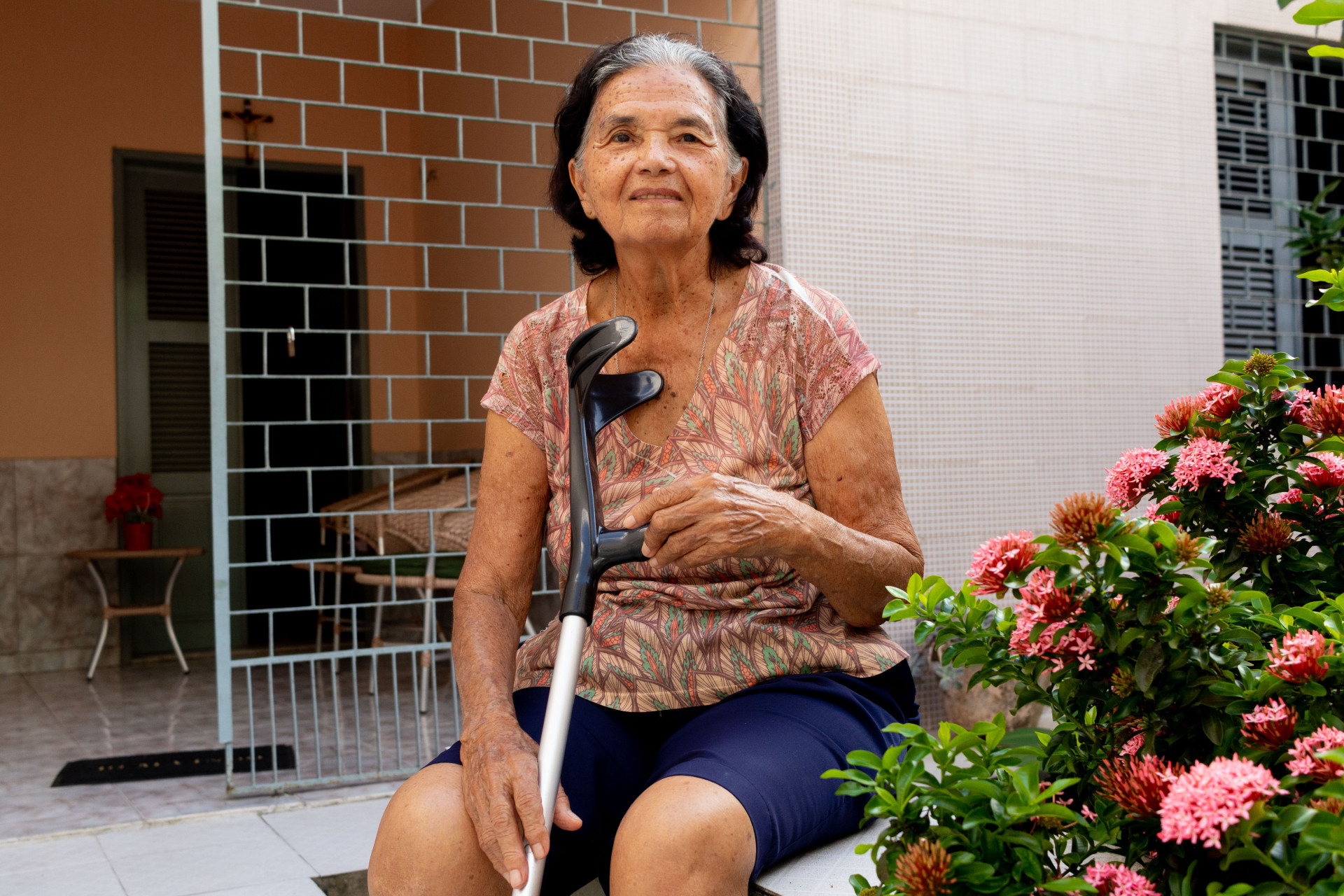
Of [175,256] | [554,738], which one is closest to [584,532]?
[554,738]

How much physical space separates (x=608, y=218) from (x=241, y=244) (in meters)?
5.36

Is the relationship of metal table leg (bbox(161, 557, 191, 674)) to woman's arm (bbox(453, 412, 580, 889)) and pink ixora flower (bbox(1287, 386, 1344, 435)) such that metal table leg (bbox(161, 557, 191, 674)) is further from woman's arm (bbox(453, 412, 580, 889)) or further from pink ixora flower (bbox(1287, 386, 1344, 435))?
pink ixora flower (bbox(1287, 386, 1344, 435))

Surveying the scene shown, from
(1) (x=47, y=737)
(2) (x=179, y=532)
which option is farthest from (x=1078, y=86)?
(2) (x=179, y=532)

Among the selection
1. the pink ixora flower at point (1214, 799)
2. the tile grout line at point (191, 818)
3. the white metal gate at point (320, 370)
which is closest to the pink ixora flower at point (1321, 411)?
the pink ixora flower at point (1214, 799)

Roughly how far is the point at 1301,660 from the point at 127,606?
19.4 feet

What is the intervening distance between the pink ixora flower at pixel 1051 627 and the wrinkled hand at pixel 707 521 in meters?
0.40

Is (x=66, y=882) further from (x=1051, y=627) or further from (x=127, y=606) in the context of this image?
(x=127, y=606)

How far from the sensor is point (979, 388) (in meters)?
3.64

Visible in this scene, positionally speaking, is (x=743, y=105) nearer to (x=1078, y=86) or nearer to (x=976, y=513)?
(x=976, y=513)

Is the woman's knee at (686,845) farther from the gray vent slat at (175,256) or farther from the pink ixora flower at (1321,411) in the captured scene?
the gray vent slat at (175,256)

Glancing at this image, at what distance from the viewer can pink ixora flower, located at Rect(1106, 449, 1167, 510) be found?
104 centimetres

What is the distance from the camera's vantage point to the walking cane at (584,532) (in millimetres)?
1142

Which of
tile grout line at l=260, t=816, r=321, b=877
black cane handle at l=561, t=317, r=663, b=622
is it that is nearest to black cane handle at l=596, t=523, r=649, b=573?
black cane handle at l=561, t=317, r=663, b=622

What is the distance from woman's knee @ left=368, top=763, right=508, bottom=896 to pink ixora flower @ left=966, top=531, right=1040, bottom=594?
661 millimetres
